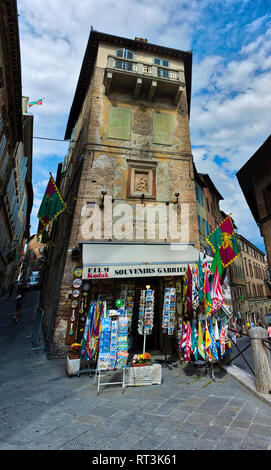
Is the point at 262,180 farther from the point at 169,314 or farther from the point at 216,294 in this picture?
the point at 169,314

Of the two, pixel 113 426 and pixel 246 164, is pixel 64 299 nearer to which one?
pixel 113 426

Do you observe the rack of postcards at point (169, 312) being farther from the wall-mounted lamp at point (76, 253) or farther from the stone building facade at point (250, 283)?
the stone building facade at point (250, 283)

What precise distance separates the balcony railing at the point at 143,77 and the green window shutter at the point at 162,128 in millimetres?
1111

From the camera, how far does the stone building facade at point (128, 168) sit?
8195 millimetres

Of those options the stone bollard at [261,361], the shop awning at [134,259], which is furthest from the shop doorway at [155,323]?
the stone bollard at [261,361]

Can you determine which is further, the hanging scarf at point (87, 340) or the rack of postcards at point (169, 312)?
the rack of postcards at point (169, 312)

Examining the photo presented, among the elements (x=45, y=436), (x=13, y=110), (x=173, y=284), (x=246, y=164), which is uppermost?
(x=13, y=110)

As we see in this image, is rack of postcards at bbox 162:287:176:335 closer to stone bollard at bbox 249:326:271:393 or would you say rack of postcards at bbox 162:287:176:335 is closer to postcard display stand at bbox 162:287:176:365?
postcard display stand at bbox 162:287:176:365

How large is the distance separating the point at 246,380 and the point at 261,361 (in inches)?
35.7

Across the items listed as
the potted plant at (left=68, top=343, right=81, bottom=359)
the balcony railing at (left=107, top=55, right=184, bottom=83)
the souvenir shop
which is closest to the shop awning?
the souvenir shop

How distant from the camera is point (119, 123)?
10.3 m

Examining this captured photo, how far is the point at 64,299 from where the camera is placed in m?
7.39
